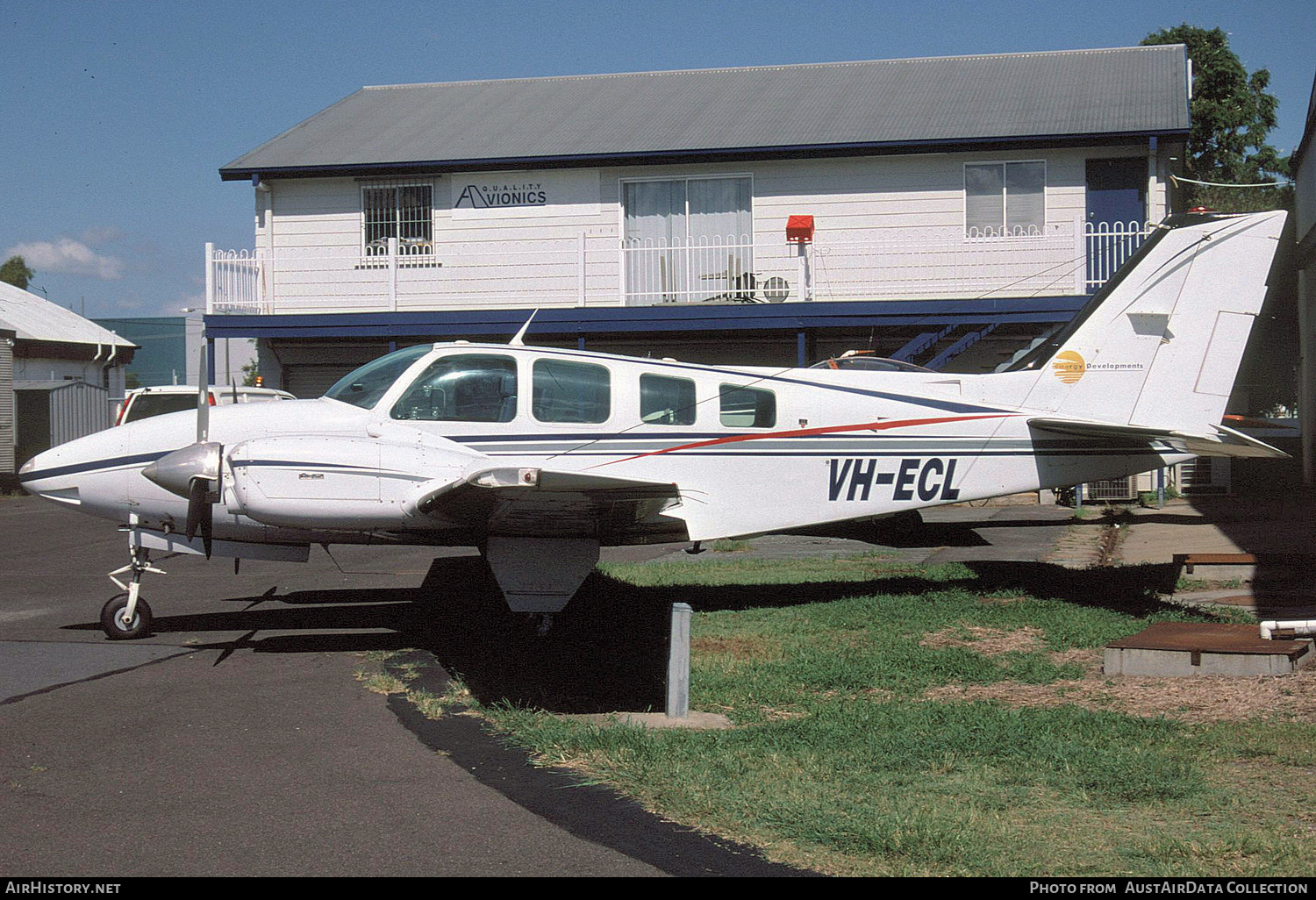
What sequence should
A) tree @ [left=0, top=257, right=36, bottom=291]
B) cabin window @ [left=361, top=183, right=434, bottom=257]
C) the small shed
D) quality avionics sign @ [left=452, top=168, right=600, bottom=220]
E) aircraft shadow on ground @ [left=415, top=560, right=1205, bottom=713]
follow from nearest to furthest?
aircraft shadow on ground @ [left=415, top=560, right=1205, bottom=713], quality avionics sign @ [left=452, top=168, right=600, bottom=220], cabin window @ [left=361, top=183, right=434, bottom=257], the small shed, tree @ [left=0, top=257, right=36, bottom=291]

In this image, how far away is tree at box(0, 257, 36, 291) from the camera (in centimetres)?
6247

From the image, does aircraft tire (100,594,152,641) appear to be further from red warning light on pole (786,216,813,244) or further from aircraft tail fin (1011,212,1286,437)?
red warning light on pole (786,216,813,244)

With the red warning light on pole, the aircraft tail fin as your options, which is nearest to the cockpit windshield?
the aircraft tail fin

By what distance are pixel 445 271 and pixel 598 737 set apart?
17380 millimetres

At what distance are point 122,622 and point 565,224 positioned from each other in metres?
14.9

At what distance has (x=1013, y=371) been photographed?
10539 mm

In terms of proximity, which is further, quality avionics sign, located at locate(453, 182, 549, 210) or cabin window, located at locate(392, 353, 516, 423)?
quality avionics sign, located at locate(453, 182, 549, 210)

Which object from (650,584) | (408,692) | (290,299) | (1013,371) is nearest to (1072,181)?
(1013,371)

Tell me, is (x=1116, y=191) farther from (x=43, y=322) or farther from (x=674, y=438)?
(x=43, y=322)

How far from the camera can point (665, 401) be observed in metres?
9.60

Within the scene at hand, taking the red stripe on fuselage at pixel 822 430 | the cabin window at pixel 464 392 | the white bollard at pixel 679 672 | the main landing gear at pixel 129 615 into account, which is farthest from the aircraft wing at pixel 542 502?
the main landing gear at pixel 129 615

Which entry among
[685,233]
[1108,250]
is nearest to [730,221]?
[685,233]

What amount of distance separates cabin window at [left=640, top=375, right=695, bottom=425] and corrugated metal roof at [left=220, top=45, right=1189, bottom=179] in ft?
43.4

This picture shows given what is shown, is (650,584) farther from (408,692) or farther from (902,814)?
(902,814)
